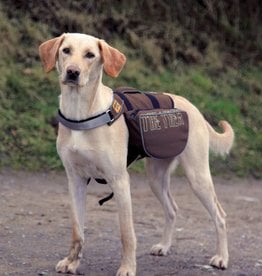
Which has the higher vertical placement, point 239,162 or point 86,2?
point 86,2

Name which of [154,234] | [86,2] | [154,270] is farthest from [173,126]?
[86,2]

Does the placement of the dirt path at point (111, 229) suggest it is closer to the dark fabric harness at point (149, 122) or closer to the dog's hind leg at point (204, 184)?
the dog's hind leg at point (204, 184)

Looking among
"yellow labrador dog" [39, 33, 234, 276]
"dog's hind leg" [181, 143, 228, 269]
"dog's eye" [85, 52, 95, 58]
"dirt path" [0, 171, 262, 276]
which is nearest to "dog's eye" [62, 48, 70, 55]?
"yellow labrador dog" [39, 33, 234, 276]

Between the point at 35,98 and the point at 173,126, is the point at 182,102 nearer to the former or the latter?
the point at 173,126

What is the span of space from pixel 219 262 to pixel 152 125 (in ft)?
4.03

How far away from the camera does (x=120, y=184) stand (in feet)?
19.5

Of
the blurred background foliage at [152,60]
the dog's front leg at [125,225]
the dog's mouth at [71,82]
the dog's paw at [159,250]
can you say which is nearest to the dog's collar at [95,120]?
the dog's mouth at [71,82]

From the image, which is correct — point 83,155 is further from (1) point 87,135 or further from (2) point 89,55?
(2) point 89,55

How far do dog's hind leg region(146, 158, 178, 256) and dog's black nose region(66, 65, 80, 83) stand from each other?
1484 millimetres

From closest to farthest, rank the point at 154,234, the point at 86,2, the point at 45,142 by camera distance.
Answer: the point at 154,234 → the point at 45,142 → the point at 86,2

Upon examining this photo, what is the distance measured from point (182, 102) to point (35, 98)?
5.37 metres

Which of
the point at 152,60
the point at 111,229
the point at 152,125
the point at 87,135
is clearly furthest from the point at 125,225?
the point at 152,60

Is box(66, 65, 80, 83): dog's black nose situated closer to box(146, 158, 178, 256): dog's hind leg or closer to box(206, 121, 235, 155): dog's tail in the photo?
box(146, 158, 178, 256): dog's hind leg

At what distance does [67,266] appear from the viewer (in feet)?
20.0
